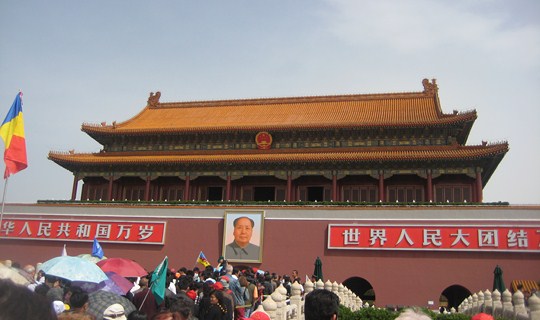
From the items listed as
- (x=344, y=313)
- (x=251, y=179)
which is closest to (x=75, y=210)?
(x=251, y=179)

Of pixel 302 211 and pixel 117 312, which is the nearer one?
pixel 117 312

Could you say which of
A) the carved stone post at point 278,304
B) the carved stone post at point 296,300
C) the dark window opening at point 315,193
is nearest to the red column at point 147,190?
the dark window opening at point 315,193

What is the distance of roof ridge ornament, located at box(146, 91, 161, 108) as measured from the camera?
1303 inches

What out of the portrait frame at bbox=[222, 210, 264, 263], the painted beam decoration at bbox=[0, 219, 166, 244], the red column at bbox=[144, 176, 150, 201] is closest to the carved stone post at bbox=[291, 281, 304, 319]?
the portrait frame at bbox=[222, 210, 264, 263]

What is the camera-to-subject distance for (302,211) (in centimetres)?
2191

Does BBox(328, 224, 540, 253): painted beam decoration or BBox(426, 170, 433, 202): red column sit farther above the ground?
BBox(426, 170, 433, 202): red column

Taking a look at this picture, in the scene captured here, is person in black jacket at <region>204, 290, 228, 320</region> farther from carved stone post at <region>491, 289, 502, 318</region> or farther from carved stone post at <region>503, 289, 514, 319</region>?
carved stone post at <region>491, 289, 502, 318</region>

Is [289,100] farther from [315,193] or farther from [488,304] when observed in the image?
[488,304]

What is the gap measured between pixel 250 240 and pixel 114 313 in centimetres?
1753

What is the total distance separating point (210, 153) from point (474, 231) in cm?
1328

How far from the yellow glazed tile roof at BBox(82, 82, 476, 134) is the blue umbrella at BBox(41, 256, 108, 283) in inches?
752

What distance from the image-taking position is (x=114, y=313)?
4566 mm

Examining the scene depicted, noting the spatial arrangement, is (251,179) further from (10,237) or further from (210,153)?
(10,237)

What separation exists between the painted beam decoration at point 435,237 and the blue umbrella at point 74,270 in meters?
14.9
